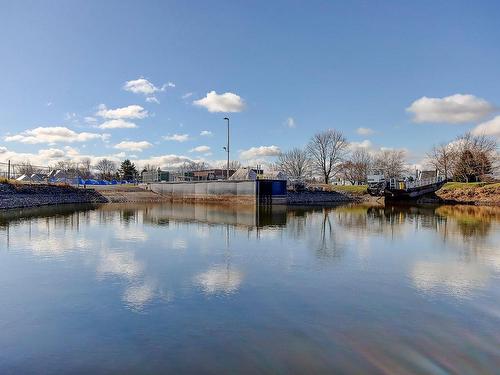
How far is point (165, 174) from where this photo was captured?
53969 millimetres

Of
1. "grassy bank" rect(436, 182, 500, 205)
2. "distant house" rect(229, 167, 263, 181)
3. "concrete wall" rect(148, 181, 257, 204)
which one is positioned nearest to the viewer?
"concrete wall" rect(148, 181, 257, 204)

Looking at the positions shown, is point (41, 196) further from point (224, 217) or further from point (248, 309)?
point (248, 309)

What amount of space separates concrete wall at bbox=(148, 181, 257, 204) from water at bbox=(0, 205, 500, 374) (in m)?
25.8

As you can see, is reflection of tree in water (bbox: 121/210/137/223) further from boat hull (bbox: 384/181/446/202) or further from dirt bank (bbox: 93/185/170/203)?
boat hull (bbox: 384/181/446/202)

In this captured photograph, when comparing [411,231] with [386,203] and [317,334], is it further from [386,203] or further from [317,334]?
[386,203]

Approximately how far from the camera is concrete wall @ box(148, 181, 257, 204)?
38719mm

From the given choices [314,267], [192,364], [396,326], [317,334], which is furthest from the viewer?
[314,267]

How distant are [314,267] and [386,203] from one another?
38.6 m

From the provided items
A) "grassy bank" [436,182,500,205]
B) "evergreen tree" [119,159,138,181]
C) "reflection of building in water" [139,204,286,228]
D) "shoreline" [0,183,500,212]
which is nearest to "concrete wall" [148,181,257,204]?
"shoreline" [0,183,500,212]

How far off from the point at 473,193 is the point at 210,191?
33711 millimetres

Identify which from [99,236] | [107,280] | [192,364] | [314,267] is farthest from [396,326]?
[99,236]

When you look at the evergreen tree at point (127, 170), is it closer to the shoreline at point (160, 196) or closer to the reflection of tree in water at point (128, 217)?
the shoreline at point (160, 196)

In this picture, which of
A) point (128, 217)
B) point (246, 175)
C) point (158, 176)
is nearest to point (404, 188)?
point (246, 175)

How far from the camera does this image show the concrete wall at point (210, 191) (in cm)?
3872
